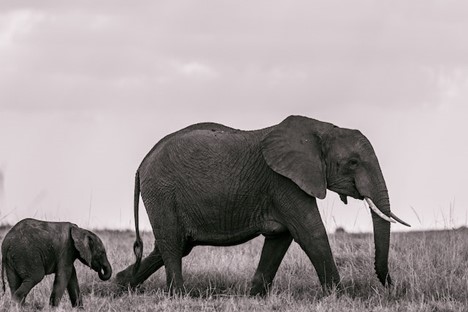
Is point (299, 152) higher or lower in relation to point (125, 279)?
higher

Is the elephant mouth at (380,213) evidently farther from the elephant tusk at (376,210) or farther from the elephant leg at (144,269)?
the elephant leg at (144,269)

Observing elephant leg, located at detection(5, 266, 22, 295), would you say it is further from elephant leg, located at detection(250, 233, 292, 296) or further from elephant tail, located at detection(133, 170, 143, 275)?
elephant leg, located at detection(250, 233, 292, 296)

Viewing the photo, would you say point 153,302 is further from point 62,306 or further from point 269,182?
point 269,182

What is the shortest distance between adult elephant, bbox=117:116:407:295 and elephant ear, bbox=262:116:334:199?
1cm

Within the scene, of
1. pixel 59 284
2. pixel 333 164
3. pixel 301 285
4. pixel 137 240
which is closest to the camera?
pixel 59 284

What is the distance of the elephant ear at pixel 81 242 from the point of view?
38.6 ft

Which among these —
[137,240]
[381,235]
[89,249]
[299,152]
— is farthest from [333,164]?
[89,249]

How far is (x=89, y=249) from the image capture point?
12.0 m

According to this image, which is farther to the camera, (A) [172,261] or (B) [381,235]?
(A) [172,261]

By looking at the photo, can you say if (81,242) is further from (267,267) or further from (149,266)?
(267,267)

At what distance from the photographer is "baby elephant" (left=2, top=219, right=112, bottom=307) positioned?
37.4 ft

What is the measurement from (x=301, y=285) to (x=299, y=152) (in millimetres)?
1673

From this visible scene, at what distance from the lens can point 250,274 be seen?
14.2 metres

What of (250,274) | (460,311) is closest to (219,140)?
(250,274)
